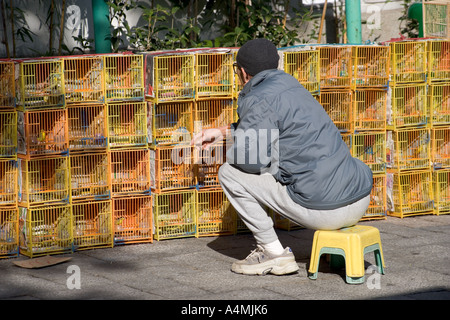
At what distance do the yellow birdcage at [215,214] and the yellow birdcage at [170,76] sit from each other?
3.10ft

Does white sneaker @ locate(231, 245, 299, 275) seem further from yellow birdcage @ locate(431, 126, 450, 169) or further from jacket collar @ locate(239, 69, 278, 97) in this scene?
yellow birdcage @ locate(431, 126, 450, 169)

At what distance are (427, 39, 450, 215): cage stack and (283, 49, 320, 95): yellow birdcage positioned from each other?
1.24 meters

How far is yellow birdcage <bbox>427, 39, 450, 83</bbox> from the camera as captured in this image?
7.21 meters

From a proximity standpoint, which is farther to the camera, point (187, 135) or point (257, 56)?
point (187, 135)

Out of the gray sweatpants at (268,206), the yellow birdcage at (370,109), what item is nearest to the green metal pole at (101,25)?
the yellow birdcage at (370,109)

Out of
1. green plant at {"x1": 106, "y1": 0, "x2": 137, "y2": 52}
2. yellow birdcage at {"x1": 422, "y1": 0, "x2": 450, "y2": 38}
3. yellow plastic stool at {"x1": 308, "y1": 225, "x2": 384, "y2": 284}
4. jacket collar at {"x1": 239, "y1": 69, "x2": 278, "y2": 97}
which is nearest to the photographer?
yellow plastic stool at {"x1": 308, "y1": 225, "x2": 384, "y2": 284}

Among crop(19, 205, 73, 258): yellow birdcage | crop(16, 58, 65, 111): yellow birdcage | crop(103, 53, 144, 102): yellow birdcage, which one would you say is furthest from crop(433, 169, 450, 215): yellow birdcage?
crop(16, 58, 65, 111): yellow birdcage

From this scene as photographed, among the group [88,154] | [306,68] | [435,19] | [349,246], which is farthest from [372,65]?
[88,154]

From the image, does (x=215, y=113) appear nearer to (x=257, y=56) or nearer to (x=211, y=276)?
(x=257, y=56)

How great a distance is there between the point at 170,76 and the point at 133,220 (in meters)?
1.30

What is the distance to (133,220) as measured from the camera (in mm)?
6496

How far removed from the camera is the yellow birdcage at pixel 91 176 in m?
6.15

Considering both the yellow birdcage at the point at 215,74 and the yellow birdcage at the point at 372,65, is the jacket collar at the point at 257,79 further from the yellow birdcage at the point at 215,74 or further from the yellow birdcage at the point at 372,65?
the yellow birdcage at the point at 372,65

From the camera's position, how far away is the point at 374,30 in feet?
34.4
